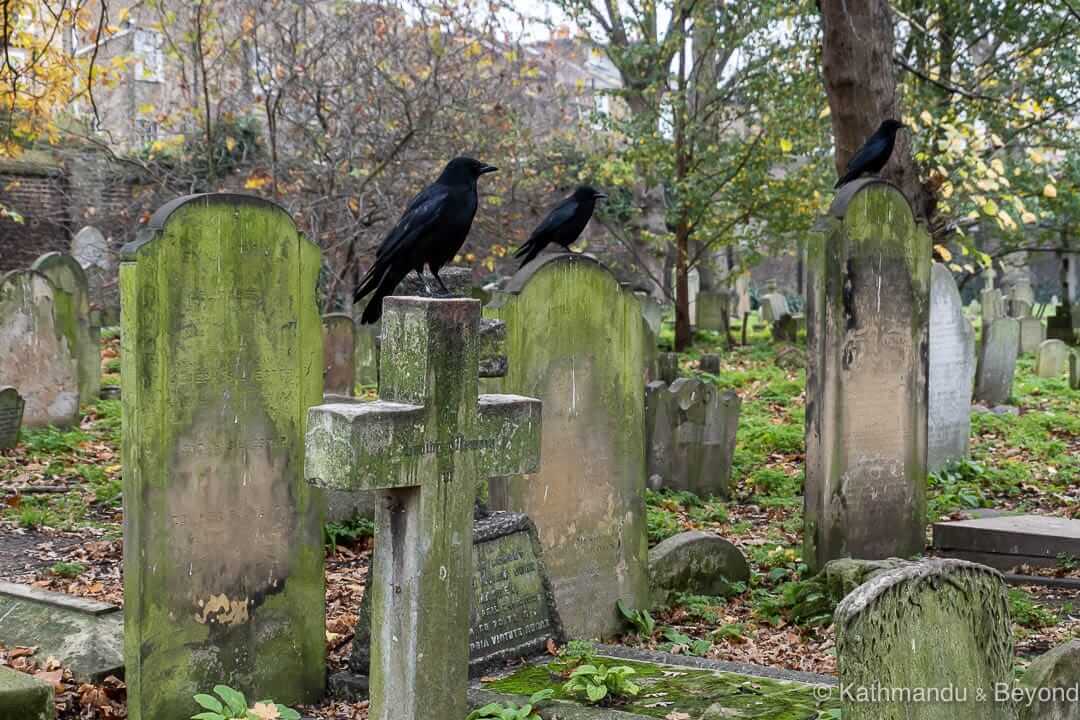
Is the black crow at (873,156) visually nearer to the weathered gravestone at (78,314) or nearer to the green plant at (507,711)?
the green plant at (507,711)

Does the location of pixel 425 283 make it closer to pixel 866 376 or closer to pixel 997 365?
pixel 866 376

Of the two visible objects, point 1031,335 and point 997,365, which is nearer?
point 997,365

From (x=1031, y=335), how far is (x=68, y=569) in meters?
17.0

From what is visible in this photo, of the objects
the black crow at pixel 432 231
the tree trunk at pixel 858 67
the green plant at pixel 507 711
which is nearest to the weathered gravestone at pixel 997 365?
the tree trunk at pixel 858 67

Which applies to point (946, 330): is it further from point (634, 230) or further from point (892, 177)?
point (634, 230)

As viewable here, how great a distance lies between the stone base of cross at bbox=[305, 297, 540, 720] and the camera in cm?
355

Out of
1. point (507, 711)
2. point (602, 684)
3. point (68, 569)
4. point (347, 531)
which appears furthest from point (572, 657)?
point (68, 569)

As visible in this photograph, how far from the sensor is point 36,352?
11523 millimetres

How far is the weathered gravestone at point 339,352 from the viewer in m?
11.8

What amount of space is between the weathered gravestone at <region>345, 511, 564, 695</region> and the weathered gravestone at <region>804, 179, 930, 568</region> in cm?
257

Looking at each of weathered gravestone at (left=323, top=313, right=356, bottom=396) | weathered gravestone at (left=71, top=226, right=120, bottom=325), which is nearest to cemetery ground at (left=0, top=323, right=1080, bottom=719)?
weathered gravestone at (left=323, top=313, right=356, bottom=396)

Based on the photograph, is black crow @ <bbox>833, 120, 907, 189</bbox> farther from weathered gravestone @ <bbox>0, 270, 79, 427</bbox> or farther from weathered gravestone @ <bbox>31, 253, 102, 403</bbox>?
weathered gravestone @ <bbox>31, 253, 102, 403</bbox>

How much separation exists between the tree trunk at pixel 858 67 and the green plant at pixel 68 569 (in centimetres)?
687

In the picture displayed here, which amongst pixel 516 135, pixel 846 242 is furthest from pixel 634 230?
pixel 846 242
